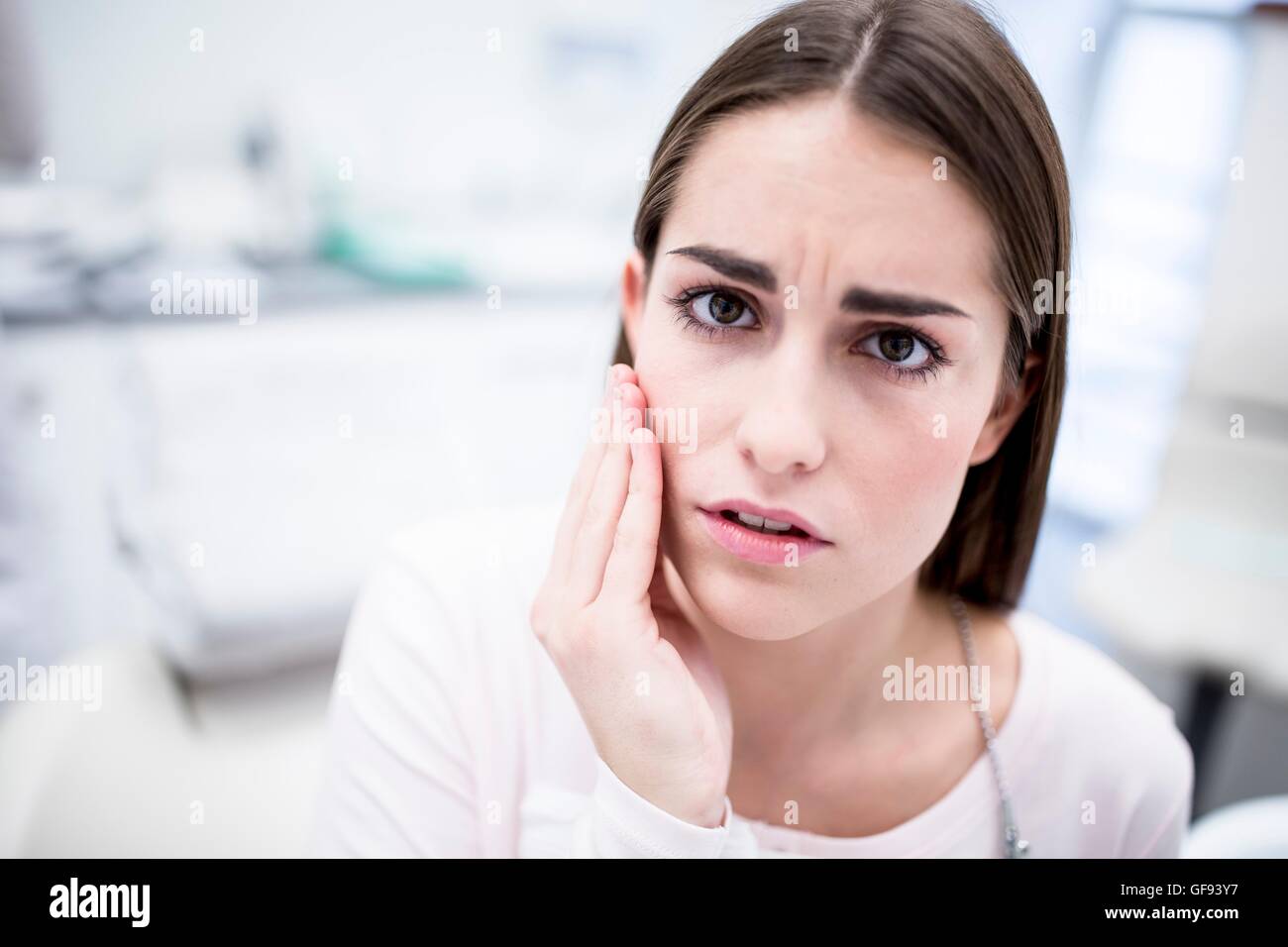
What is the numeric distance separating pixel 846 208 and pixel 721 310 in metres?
0.11

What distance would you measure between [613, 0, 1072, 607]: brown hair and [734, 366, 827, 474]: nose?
161 mm

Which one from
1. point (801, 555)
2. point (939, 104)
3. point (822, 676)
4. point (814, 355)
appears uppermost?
point (939, 104)

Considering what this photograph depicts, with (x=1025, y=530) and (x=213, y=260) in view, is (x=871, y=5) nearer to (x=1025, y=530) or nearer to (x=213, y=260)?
(x=1025, y=530)

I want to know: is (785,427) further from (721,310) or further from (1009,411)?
(1009,411)

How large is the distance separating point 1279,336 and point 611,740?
1.84 metres

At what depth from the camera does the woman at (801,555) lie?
1.90ft

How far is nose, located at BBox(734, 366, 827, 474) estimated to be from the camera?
0.57 m

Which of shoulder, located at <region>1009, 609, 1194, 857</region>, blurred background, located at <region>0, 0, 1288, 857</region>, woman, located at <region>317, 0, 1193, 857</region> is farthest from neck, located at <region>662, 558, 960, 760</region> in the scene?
blurred background, located at <region>0, 0, 1288, 857</region>

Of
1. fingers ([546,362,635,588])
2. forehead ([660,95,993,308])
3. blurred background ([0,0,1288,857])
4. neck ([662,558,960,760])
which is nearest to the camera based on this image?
forehead ([660,95,993,308])

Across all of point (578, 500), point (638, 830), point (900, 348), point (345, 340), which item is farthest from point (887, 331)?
point (345, 340)

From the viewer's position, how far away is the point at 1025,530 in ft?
2.75

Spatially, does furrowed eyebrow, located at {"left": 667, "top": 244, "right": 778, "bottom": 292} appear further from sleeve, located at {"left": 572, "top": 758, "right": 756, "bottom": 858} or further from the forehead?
sleeve, located at {"left": 572, "top": 758, "right": 756, "bottom": 858}

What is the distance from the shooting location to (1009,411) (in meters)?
0.73

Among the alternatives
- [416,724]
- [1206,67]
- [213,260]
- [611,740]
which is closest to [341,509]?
[213,260]
